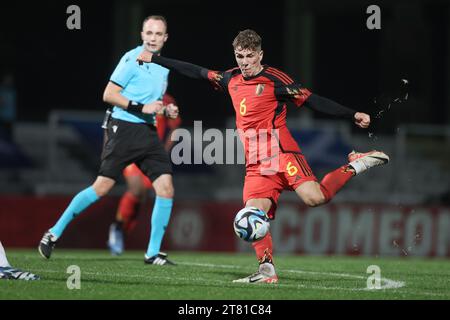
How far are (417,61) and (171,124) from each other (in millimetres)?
10772

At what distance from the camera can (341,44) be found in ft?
80.3

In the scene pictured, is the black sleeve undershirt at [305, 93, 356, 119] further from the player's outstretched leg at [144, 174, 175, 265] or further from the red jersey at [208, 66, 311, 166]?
the player's outstretched leg at [144, 174, 175, 265]

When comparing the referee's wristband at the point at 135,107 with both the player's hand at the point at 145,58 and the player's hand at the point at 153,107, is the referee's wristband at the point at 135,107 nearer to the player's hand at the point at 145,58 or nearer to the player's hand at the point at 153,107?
the player's hand at the point at 153,107

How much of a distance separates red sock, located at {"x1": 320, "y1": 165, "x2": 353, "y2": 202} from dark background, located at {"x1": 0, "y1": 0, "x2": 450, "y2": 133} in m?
11.8

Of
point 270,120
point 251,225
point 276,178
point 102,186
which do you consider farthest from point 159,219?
point 251,225

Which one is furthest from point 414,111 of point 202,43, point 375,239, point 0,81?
point 0,81

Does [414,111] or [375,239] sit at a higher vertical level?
[414,111]

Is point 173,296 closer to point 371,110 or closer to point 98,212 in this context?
point 98,212

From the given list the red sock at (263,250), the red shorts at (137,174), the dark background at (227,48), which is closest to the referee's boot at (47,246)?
the red sock at (263,250)

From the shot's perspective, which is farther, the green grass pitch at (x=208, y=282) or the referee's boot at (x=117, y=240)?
the referee's boot at (x=117, y=240)

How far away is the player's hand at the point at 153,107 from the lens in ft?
33.0

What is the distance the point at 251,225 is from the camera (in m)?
8.50

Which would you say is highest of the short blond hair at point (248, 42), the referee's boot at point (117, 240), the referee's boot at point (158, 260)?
the short blond hair at point (248, 42)

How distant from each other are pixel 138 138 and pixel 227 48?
498 inches
